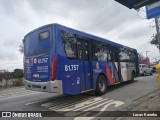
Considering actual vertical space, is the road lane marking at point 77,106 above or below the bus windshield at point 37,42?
below

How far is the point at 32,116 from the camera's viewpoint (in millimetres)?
7695

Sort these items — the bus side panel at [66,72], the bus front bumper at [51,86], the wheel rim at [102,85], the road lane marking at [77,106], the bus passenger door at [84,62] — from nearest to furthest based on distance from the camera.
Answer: the road lane marking at [77,106] → the bus front bumper at [51,86] → the bus side panel at [66,72] → the bus passenger door at [84,62] → the wheel rim at [102,85]

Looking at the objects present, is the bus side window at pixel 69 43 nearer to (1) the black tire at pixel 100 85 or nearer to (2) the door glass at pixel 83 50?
(2) the door glass at pixel 83 50

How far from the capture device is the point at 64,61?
8867 millimetres

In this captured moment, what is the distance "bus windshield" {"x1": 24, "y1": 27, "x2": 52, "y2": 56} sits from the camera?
358 inches

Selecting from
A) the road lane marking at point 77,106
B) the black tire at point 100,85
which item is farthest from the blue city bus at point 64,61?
the road lane marking at point 77,106

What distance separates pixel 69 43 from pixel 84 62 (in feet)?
4.60

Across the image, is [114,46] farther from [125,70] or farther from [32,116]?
[32,116]

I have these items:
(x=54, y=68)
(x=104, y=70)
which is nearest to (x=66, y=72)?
(x=54, y=68)

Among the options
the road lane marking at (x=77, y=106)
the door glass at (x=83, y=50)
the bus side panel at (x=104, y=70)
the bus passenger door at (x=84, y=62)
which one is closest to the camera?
the road lane marking at (x=77, y=106)

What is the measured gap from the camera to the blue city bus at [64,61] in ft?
28.5

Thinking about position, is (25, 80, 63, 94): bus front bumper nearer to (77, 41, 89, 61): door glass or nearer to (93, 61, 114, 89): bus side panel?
(77, 41, 89, 61): door glass

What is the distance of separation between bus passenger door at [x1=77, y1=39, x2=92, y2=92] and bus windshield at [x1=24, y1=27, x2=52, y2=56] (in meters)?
1.65

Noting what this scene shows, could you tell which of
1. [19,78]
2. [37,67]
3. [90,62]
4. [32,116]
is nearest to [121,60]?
[90,62]
